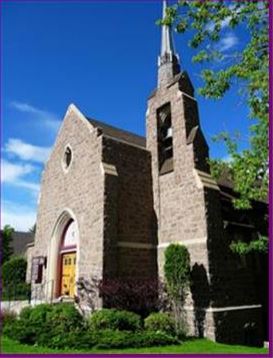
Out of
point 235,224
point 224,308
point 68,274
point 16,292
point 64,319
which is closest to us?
point 64,319

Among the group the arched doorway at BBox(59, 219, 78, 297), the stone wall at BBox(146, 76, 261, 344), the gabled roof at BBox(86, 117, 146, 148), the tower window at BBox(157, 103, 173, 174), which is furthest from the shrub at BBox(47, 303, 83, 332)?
the gabled roof at BBox(86, 117, 146, 148)

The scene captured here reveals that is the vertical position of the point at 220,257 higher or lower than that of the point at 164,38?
lower

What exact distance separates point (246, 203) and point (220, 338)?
5.60 m

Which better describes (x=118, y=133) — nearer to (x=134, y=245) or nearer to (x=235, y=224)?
(x=134, y=245)

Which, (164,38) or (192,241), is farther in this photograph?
(164,38)

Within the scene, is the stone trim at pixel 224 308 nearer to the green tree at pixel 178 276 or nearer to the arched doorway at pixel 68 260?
the green tree at pixel 178 276

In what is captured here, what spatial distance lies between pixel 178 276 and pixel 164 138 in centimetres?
784

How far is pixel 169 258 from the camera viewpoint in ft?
52.4

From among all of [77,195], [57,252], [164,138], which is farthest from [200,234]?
[57,252]

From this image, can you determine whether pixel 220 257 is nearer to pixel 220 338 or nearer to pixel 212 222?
pixel 212 222

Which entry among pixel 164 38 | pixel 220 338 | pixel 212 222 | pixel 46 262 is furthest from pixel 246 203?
pixel 164 38

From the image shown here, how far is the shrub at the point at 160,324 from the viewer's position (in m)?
14.4

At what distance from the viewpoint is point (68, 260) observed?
21062 mm

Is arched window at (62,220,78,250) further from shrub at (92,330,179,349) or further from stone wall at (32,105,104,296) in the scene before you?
shrub at (92,330,179,349)
